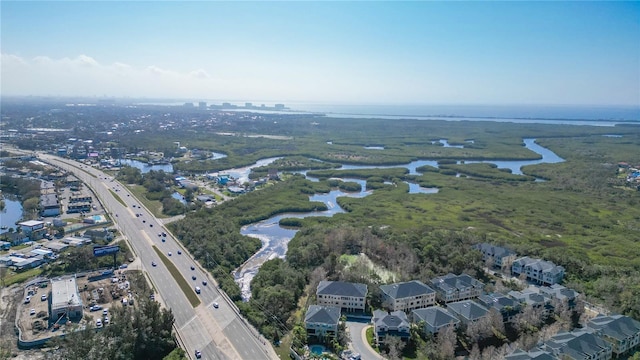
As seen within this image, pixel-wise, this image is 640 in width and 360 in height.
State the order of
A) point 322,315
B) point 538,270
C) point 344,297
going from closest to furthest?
point 322,315
point 344,297
point 538,270

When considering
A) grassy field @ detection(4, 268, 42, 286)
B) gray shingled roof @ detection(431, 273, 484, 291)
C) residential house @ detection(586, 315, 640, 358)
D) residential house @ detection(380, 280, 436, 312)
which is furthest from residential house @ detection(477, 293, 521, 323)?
grassy field @ detection(4, 268, 42, 286)

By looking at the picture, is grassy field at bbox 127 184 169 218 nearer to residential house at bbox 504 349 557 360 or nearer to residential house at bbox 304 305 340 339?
residential house at bbox 304 305 340 339

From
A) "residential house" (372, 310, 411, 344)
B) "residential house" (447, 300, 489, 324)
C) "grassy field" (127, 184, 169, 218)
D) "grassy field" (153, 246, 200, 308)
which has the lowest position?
"grassy field" (127, 184, 169, 218)

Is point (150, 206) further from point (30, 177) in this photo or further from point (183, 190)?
point (30, 177)

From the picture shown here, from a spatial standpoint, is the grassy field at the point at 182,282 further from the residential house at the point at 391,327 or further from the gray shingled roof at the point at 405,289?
the gray shingled roof at the point at 405,289

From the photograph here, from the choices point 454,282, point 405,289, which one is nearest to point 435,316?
point 405,289

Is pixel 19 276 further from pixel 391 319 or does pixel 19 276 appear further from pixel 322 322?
pixel 391 319

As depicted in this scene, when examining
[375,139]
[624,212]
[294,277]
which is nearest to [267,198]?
[294,277]
